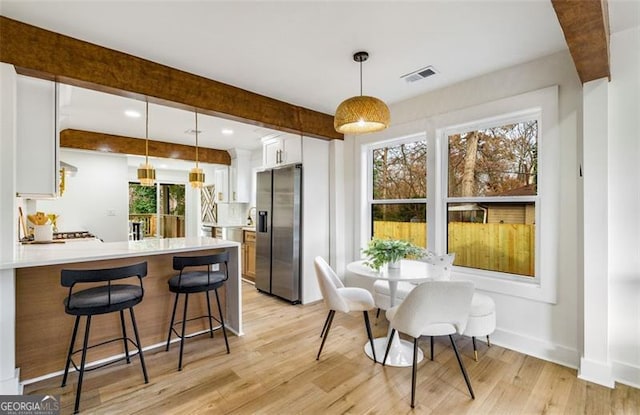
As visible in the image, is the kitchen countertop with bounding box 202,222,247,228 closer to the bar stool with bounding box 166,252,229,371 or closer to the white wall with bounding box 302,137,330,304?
the white wall with bounding box 302,137,330,304

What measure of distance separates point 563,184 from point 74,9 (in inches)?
150

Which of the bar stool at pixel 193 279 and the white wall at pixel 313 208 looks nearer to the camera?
the bar stool at pixel 193 279

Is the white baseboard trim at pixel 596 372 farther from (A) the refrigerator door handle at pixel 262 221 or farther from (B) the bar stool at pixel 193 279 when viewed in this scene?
(A) the refrigerator door handle at pixel 262 221

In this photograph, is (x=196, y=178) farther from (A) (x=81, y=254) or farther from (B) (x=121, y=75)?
(A) (x=81, y=254)

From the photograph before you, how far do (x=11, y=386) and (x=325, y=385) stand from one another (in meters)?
2.12

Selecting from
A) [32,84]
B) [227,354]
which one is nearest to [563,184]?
[227,354]

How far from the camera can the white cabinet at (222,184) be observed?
21.1ft

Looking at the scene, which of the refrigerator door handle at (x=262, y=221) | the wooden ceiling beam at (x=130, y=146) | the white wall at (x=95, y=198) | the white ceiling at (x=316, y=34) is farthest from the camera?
the white wall at (x=95, y=198)

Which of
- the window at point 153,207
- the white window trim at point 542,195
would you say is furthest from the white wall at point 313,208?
the window at point 153,207

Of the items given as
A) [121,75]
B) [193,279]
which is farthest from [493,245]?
[121,75]

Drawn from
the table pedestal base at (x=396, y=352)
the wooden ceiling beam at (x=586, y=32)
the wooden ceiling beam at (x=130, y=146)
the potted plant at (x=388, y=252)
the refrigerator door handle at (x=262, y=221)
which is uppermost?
the wooden ceiling beam at (x=130, y=146)

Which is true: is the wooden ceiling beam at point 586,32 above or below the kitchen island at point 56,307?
above

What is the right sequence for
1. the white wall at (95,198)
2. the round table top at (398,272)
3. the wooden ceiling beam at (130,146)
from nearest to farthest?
the round table top at (398,272), the wooden ceiling beam at (130,146), the white wall at (95,198)

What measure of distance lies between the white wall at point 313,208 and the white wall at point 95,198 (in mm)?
3943
